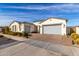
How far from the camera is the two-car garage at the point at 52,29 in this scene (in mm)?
4609

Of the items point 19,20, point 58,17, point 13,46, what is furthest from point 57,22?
point 13,46

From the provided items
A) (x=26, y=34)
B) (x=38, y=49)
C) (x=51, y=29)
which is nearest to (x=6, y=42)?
(x=26, y=34)

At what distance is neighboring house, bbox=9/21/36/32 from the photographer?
4574 mm

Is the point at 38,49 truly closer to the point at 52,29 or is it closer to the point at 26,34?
the point at 26,34

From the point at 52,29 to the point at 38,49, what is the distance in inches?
27.7

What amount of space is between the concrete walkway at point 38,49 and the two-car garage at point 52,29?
0.33 metres

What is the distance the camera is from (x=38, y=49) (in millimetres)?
4441

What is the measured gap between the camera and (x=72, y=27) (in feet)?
14.7

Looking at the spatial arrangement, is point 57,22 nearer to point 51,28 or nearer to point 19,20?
point 51,28

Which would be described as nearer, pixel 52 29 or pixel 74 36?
pixel 74 36

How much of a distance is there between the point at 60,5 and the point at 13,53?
5.66 ft

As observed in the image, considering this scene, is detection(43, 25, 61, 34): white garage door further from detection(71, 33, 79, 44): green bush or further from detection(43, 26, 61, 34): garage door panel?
detection(71, 33, 79, 44): green bush

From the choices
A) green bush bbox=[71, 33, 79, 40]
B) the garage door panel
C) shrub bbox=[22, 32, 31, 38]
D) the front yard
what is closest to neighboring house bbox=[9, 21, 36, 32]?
shrub bbox=[22, 32, 31, 38]

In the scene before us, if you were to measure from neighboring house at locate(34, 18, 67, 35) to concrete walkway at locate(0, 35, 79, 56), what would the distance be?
343 mm
